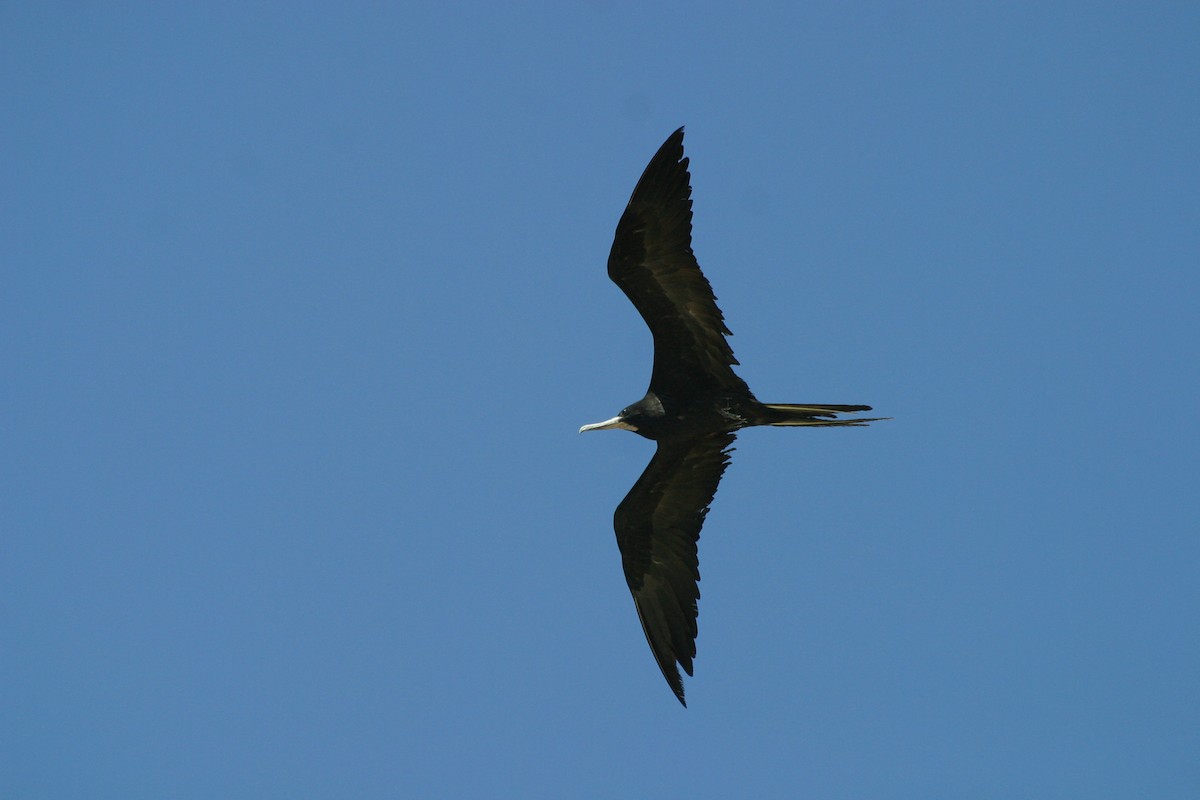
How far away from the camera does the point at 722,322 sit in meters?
12.0

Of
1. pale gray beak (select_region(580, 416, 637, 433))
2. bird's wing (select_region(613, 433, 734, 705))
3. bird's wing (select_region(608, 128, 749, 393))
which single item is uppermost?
bird's wing (select_region(608, 128, 749, 393))

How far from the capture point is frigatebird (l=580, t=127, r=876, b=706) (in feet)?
38.3

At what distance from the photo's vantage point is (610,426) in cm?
1279

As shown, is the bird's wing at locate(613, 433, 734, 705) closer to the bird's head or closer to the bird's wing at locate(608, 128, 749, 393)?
the bird's head

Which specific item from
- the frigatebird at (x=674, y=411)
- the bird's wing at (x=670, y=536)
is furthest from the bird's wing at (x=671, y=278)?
the bird's wing at (x=670, y=536)

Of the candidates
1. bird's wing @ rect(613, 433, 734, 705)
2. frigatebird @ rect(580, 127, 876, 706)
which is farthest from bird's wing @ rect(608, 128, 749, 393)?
bird's wing @ rect(613, 433, 734, 705)

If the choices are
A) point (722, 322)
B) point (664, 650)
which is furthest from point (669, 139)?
point (664, 650)

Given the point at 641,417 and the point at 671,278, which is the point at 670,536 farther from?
the point at 671,278

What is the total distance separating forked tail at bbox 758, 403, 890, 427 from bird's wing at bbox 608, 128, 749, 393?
0.52 meters

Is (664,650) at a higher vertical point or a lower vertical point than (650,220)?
lower

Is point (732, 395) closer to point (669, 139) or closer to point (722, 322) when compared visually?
point (722, 322)

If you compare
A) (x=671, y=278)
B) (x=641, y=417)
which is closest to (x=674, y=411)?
(x=641, y=417)

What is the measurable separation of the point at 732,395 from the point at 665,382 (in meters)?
0.75

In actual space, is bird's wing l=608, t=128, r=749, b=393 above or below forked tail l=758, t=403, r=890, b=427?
above
